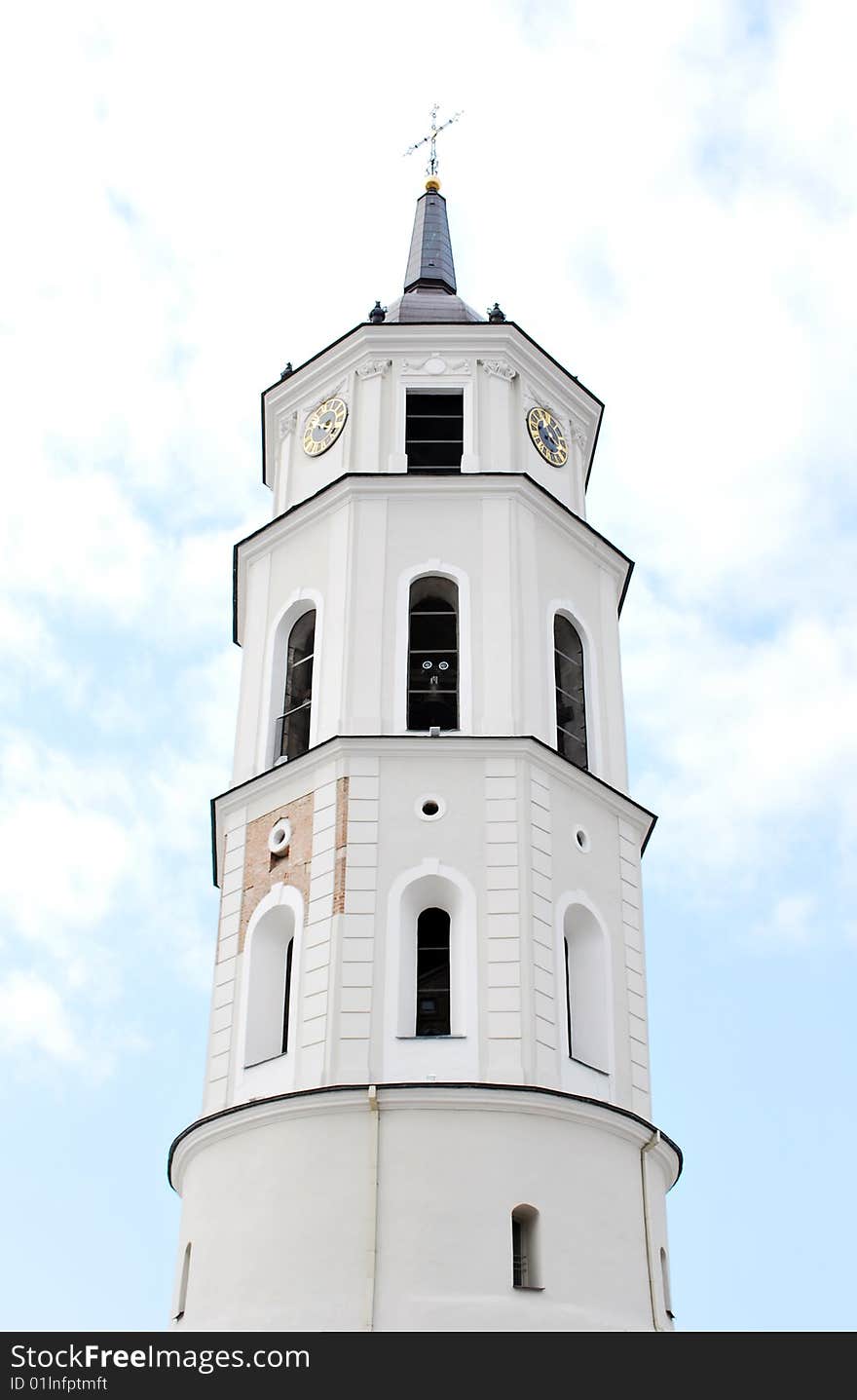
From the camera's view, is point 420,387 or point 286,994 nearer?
point 286,994

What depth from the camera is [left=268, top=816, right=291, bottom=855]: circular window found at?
2458 centimetres

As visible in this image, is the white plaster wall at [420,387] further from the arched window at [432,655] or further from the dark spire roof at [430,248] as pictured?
the dark spire roof at [430,248]

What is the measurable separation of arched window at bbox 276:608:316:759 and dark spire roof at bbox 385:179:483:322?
6463mm

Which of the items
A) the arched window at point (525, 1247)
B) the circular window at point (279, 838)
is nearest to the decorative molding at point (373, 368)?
the circular window at point (279, 838)

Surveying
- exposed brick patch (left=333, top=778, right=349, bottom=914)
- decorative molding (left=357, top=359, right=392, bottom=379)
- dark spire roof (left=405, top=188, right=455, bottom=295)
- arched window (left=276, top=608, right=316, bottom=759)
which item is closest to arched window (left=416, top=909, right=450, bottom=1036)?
exposed brick patch (left=333, top=778, right=349, bottom=914)

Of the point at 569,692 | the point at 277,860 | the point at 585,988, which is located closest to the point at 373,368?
the point at 569,692

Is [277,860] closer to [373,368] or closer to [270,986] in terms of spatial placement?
[270,986]

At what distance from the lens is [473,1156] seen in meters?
20.9

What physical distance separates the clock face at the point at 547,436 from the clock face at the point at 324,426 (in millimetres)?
3109

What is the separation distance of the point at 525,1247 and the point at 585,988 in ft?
14.0

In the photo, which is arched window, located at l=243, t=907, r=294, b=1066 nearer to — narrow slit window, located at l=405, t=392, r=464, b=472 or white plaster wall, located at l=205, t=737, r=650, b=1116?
white plaster wall, located at l=205, t=737, r=650, b=1116

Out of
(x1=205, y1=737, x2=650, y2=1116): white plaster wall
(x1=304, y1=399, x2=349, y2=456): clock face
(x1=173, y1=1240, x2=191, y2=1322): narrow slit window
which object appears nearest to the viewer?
(x1=173, y1=1240, x2=191, y2=1322): narrow slit window

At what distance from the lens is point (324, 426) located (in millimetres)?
29734
